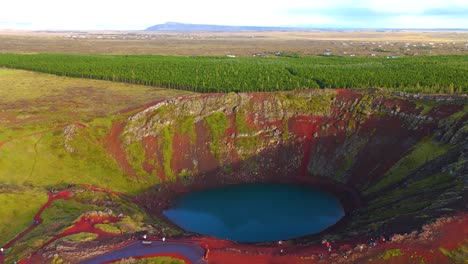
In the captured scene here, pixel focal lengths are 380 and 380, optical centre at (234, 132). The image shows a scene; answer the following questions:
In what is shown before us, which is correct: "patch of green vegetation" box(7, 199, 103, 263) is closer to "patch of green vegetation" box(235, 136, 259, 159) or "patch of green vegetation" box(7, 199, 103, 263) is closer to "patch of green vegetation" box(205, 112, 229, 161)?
"patch of green vegetation" box(205, 112, 229, 161)

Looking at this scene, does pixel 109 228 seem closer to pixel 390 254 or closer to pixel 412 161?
pixel 390 254

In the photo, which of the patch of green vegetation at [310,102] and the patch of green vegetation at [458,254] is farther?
the patch of green vegetation at [310,102]

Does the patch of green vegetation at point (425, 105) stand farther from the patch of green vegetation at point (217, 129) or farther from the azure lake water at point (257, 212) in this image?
the patch of green vegetation at point (217, 129)

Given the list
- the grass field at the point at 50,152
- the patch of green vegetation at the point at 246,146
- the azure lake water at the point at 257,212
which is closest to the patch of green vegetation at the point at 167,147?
the grass field at the point at 50,152

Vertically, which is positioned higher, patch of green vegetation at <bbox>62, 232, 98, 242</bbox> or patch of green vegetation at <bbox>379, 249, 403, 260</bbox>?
patch of green vegetation at <bbox>379, 249, 403, 260</bbox>

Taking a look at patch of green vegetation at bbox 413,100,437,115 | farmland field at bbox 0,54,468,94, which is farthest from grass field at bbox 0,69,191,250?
patch of green vegetation at bbox 413,100,437,115
